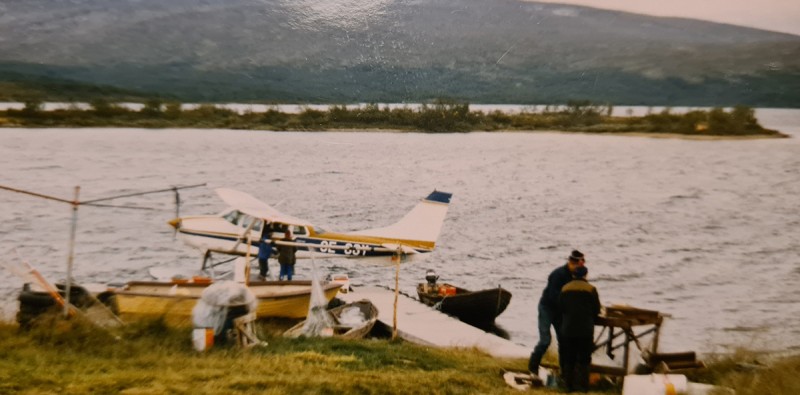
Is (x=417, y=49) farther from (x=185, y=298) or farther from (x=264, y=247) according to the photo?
(x=185, y=298)

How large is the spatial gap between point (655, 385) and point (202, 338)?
17.7 feet

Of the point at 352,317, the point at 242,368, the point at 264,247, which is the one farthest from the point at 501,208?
the point at 242,368

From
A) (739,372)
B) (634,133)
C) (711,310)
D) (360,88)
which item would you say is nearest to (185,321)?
(739,372)

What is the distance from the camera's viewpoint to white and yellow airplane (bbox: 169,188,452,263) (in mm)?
15234

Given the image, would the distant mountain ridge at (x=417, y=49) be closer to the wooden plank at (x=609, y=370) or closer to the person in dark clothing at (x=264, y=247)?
the person in dark clothing at (x=264, y=247)

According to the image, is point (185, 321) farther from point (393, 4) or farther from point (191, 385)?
point (393, 4)

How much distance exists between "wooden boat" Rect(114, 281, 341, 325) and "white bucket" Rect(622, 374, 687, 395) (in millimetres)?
6509

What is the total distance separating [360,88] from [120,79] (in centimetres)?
3857

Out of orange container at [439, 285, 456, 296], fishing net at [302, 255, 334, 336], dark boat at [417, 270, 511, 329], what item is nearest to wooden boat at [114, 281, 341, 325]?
fishing net at [302, 255, 334, 336]

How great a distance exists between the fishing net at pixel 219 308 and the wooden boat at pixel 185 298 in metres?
1.80

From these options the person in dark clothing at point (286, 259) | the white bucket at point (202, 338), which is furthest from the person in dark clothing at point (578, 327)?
the person in dark clothing at point (286, 259)

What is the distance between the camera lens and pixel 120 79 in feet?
210

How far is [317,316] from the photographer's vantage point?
38.0 feet

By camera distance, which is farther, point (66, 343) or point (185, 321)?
point (185, 321)
